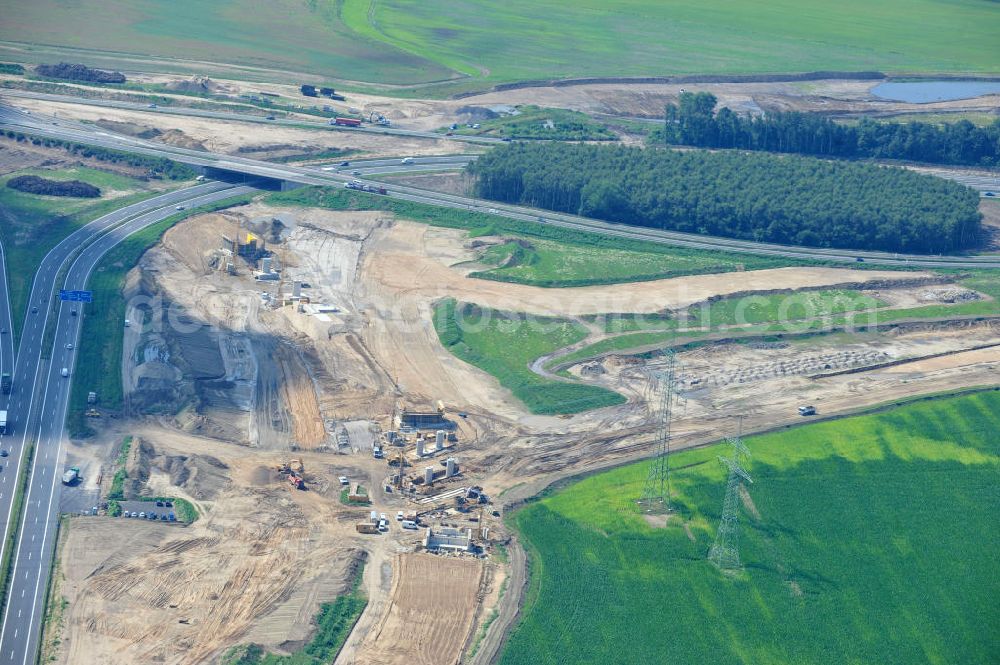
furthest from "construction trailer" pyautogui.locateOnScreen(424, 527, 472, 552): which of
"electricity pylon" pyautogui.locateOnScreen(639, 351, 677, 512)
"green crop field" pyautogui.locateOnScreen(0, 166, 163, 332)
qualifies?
"green crop field" pyautogui.locateOnScreen(0, 166, 163, 332)

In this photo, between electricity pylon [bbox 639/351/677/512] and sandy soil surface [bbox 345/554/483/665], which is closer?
sandy soil surface [bbox 345/554/483/665]

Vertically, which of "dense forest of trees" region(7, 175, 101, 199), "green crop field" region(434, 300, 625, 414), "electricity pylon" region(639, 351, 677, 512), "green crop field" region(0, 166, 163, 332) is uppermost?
"dense forest of trees" region(7, 175, 101, 199)

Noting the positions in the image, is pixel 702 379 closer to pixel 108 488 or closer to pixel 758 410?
pixel 758 410

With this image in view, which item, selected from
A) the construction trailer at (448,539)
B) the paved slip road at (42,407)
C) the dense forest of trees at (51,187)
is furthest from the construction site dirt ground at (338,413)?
the dense forest of trees at (51,187)

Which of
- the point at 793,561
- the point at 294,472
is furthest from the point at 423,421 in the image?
the point at 793,561

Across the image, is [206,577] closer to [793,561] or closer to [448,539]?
[448,539]

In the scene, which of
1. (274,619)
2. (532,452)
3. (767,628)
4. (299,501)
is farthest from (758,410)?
(274,619)

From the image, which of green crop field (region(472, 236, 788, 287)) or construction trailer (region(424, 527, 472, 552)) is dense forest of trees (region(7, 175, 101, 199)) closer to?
Result: green crop field (region(472, 236, 788, 287))
